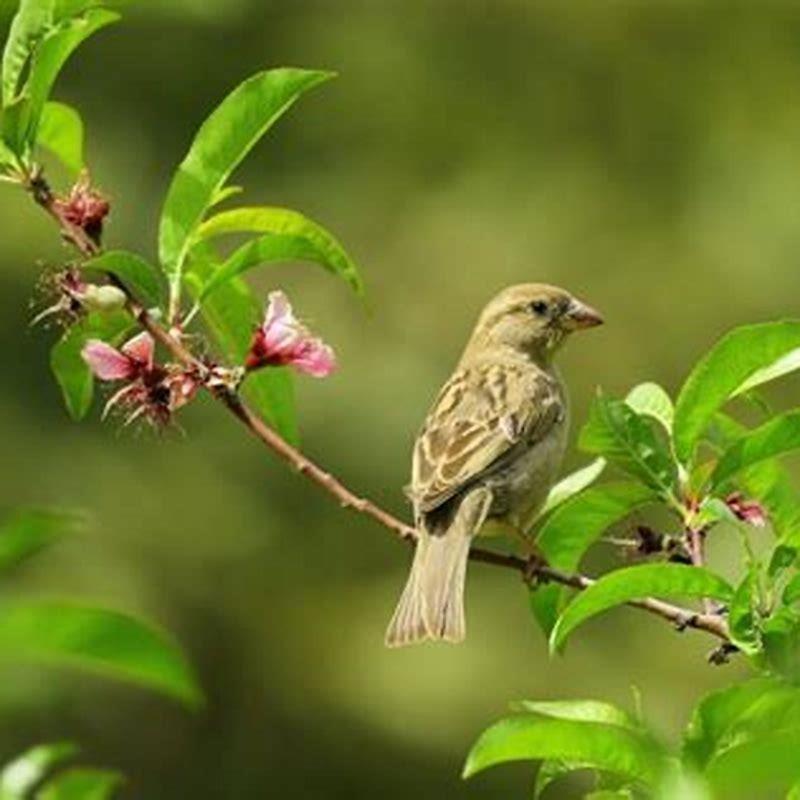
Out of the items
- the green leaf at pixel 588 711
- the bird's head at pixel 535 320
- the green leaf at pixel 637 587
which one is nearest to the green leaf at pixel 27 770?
the green leaf at pixel 588 711

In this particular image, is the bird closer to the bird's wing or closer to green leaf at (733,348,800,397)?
the bird's wing

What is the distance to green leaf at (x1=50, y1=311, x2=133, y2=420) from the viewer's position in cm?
376

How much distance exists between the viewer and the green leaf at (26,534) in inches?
91.0

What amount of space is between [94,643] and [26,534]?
0.13 metres

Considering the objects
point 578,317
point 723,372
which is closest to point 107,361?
point 723,372

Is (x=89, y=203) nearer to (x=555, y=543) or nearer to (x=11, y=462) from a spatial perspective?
(x=555, y=543)

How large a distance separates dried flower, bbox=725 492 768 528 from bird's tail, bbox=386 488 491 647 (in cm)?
114

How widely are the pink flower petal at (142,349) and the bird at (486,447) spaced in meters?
1.29

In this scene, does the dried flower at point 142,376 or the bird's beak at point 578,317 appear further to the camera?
the bird's beak at point 578,317

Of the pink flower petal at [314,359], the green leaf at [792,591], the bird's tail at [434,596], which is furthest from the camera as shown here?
the bird's tail at [434,596]

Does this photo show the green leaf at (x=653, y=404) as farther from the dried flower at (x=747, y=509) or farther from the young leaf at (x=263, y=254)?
the young leaf at (x=263, y=254)

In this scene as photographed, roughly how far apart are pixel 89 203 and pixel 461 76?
17.6 m

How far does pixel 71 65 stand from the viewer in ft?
58.9

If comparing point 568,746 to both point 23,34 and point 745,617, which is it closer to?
point 745,617
